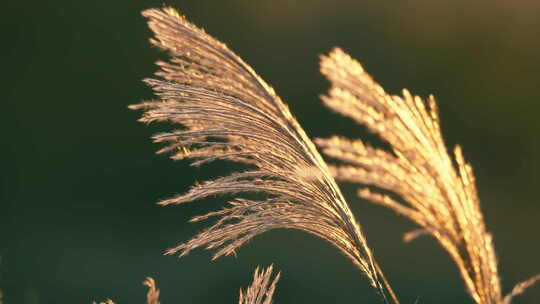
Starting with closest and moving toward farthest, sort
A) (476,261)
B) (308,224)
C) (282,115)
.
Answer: (476,261) → (282,115) → (308,224)

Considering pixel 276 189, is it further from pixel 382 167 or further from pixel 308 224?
pixel 382 167

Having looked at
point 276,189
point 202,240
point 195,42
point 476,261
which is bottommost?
point 476,261

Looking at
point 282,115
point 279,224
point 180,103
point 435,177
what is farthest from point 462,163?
point 180,103

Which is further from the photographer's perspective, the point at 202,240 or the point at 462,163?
the point at 202,240

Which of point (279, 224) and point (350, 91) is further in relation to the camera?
point (279, 224)

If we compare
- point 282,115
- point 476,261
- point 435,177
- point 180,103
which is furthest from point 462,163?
point 180,103

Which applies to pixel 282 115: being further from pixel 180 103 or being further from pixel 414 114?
pixel 414 114

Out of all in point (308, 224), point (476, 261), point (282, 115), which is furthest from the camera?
point (308, 224)

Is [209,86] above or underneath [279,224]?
above

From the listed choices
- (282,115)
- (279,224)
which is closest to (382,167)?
(282,115)
